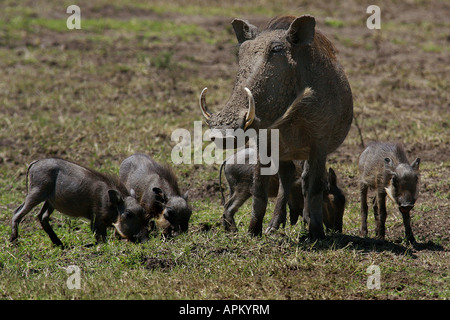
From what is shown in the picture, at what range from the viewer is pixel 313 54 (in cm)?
544

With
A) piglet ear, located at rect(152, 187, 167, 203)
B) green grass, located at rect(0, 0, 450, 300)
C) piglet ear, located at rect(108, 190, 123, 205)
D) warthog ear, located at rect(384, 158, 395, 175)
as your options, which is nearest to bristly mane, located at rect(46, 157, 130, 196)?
piglet ear, located at rect(108, 190, 123, 205)

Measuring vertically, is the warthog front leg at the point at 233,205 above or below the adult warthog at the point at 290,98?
below

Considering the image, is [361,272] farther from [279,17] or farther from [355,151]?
[355,151]

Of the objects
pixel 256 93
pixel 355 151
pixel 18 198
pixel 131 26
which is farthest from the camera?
pixel 131 26

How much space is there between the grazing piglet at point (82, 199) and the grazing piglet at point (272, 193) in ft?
3.06

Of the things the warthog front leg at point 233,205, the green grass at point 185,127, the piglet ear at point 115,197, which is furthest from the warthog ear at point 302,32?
the piglet ear at point 115,197

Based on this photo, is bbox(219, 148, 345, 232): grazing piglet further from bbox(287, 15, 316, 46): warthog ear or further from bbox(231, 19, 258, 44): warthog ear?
bbox(287, 15, 316, 46): warthog ear

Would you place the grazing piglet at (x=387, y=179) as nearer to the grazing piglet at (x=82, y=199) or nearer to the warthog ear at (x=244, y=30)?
the warthog ear at (x=244, y=30)

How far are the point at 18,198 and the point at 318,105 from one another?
3879 millimetres

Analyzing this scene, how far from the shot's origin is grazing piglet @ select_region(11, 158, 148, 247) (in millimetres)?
6527

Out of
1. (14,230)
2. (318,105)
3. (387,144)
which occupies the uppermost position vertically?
(318,105)

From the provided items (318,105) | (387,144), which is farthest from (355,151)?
(318,105)

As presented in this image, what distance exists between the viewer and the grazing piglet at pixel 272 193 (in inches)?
257

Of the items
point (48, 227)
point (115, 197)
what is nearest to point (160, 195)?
point (115, 197)
